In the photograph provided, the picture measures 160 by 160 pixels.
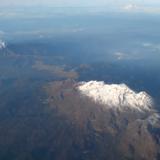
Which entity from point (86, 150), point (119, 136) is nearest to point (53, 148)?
point (86, 150)

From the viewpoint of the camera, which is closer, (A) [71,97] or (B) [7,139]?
(B) [7,139]

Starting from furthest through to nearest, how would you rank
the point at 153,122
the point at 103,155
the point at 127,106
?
the point at 127,106
the point at 153,122
the point at 103,155

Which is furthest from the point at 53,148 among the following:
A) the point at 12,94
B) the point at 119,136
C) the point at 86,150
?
the point at 12,94

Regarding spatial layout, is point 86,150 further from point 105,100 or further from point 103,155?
point 105,100

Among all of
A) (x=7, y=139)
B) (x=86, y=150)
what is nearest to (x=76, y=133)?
(x=86, y=150)

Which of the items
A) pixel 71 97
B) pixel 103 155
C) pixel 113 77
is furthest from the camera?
pixel 113 77

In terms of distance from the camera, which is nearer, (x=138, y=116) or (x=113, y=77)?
(x=138, y=116)

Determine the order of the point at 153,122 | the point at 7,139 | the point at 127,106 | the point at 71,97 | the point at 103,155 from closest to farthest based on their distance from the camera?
the point at 103,155 → the point at 7,139 → the point at 153,122 → the point at 127,106 → the point at 71,97

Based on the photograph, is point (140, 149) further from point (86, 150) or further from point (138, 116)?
point (138, 116)

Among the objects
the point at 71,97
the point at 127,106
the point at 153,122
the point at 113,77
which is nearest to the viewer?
the point at 153,122
